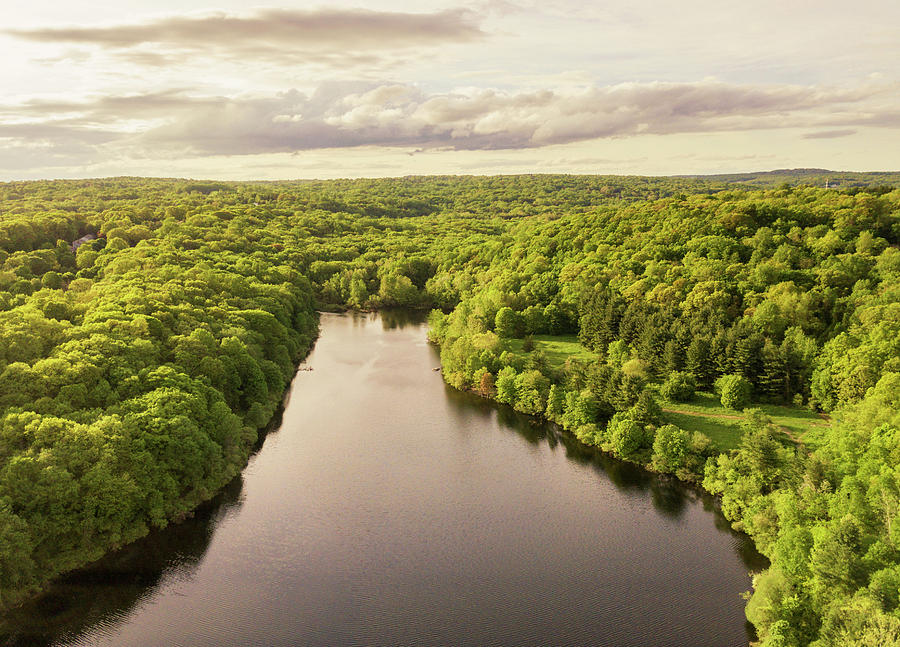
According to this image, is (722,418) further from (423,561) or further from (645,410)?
(423,561)

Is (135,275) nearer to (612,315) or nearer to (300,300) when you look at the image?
Answer: (300,300)

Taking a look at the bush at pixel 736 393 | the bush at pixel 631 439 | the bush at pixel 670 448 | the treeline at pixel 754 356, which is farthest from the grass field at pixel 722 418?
the bush at pixel 631 439

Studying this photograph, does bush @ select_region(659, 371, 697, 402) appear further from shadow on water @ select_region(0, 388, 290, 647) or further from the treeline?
shadow on water @ select_region(0, 388, 290, 647)

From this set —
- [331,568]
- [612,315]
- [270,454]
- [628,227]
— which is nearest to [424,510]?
[331,568]

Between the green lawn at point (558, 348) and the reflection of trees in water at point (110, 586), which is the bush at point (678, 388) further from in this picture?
the reflection of trees in water at point (110, 586)

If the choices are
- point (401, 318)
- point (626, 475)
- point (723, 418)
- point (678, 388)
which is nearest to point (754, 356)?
point (678, 388)
